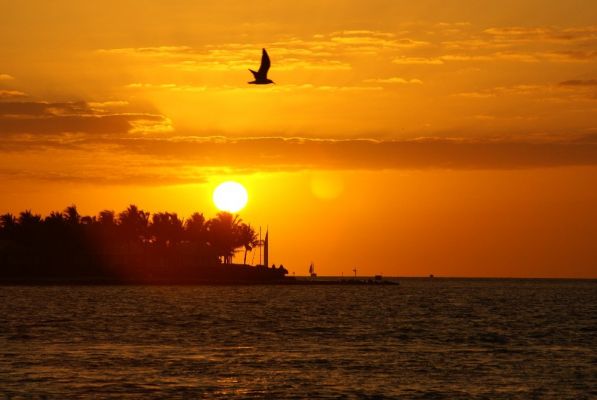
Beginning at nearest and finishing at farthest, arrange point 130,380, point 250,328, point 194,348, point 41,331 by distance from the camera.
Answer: point 130,380 < point 194,348 < point 41,331 < point 250,328

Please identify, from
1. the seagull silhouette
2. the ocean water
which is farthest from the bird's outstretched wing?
the ocean water

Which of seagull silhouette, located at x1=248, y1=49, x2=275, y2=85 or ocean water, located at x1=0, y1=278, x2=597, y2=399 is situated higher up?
seagull silhouette, located at x1=248, y1=49, x2=275, y2=85

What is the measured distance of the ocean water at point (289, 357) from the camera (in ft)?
136

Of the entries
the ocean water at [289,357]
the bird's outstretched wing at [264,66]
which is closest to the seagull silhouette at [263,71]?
the bird's outstretched wing at [264,66]

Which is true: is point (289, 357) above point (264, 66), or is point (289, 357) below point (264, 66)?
below

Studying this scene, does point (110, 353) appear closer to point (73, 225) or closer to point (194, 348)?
point (194, 348)

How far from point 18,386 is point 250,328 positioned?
35.8 metres

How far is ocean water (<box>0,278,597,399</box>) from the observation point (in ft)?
136

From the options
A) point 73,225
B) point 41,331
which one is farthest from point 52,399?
point 73,225

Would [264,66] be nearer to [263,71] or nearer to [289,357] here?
[263,71]

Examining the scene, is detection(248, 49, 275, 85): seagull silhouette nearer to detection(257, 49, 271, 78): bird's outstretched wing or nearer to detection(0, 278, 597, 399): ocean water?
detection(257, 49, 271, 78): bird's outstretched wing

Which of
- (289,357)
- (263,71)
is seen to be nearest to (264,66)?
(263,71)

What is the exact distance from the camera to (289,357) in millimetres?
53844

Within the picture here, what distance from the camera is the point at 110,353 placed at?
5428cm
